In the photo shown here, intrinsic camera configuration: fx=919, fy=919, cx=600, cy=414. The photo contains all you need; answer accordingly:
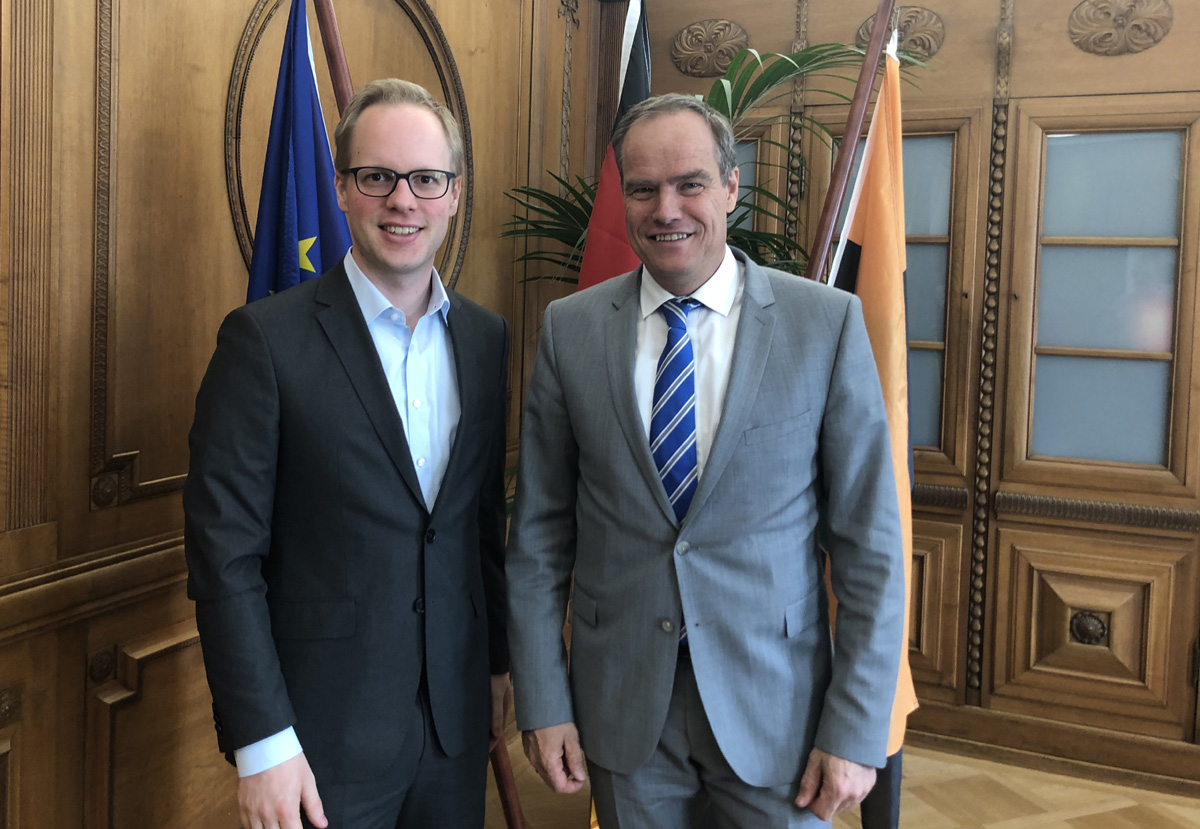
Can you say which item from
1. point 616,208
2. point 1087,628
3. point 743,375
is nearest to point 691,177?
point 743,375

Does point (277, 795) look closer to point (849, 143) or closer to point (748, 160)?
point (849, 143)

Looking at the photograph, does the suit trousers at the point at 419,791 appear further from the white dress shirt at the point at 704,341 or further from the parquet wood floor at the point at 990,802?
the parquet wood floor at the point at 990,802

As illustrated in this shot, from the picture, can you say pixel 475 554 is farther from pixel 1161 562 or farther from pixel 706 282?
pixel 1161 562

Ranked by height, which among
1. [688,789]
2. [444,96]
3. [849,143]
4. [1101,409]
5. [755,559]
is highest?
[444,96]

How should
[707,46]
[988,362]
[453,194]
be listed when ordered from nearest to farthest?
[453,194]
[988,362]
[707,46]

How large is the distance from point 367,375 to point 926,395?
243 cm

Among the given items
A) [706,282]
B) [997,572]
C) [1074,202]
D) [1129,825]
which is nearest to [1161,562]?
[997,572]

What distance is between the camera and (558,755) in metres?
1.38

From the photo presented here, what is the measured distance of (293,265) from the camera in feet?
6.00

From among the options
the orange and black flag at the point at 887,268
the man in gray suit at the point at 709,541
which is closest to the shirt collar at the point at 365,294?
the man in gray suit at the point at 709,541

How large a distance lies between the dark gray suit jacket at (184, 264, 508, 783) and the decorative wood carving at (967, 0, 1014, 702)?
2332 mm

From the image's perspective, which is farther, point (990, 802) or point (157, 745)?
point (990, 802)

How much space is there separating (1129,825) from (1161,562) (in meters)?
0.82

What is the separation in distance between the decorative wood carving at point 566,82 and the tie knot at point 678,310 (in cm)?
196
